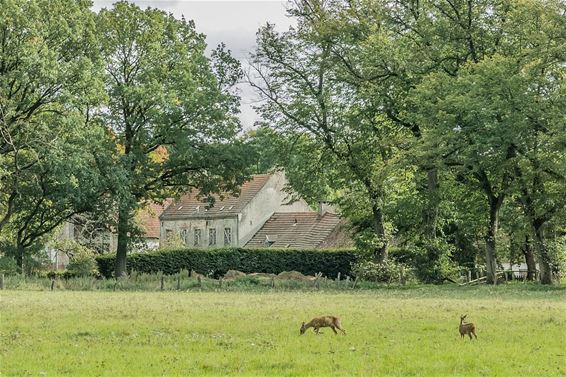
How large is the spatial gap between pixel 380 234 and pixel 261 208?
29.7 m

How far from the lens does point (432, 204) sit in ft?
152

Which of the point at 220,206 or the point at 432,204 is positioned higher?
the point at 220,206

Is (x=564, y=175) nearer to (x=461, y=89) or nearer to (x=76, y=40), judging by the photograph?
(x=461, y=89)

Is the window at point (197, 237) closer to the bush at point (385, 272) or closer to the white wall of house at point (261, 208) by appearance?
the white wall of house at point (261, 208)

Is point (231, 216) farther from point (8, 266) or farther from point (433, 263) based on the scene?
point (433, 263)

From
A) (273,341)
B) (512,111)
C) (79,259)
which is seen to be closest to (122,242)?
(79,259)

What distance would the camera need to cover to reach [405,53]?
149 feet

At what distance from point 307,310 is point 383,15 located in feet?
86.9

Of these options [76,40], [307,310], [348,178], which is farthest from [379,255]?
[307,310]

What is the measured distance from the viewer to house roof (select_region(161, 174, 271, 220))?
254 feet

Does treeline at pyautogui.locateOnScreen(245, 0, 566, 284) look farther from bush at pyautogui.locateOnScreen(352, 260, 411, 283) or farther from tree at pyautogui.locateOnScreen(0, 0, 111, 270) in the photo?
tree at pyautogui.locateOnScreen(0, 0, 111, 270)

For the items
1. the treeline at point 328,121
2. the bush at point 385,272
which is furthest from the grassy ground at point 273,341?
the bush at point 385,272

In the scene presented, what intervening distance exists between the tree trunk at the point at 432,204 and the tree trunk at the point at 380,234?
281 centimetres

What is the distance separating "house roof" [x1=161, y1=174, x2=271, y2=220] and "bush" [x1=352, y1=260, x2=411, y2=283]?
28.3m
